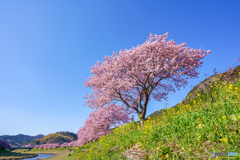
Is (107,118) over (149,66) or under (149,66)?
under

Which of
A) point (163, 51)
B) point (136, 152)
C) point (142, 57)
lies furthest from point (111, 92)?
point (136, 152)

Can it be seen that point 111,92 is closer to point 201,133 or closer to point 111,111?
point 111,111

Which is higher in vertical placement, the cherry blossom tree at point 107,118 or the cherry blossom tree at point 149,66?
the cherry blossom tree at point 149,66

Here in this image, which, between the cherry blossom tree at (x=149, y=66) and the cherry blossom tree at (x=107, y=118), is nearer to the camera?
the cherry blossom tree at (x=149, y=66)

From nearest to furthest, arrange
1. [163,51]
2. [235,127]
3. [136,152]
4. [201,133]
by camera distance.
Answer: [235,127] → [201,133] → [136,152] → [163,51]

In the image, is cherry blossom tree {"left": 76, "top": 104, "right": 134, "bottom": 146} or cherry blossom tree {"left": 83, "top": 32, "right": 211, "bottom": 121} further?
cherry blossom tree {"left": 76, "top": 104, "right": 134, "bottom": 146}

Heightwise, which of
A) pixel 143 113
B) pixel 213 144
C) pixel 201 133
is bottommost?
pixel 213 144

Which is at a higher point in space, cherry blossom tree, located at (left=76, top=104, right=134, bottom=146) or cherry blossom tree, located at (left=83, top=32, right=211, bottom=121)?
cherry blossom tree, located at (left=83, top=32, right=211, bottom=121)

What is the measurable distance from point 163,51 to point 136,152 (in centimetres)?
1075

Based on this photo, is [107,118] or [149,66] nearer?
[149,66]

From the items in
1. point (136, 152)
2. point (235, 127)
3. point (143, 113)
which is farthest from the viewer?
point (143, 113)

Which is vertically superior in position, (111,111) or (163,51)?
(163,51)

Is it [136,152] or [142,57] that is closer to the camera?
[136,152]

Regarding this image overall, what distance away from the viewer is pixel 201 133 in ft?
13.7
